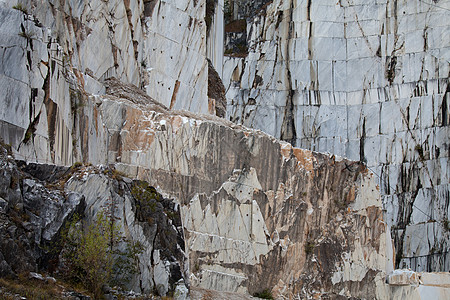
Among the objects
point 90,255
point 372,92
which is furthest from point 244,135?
point 372,92

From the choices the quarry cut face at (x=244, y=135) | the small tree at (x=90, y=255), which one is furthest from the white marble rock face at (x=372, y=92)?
the small tree at (x=90, y=255)

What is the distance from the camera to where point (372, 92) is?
6525 cm

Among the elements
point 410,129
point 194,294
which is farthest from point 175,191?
point 410,129

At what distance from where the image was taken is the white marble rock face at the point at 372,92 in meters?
59.7

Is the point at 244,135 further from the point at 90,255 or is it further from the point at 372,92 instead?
the point at 372,92

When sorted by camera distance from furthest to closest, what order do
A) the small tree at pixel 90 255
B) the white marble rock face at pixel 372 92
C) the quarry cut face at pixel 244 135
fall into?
the white marble rock face at pixel 372 92, the quarry cut face at pixel 244 135, the small tree at pixel 90 255

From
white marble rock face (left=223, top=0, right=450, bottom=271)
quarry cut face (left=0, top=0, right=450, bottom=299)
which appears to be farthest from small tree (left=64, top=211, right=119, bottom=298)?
white marble rock face (left=223, top=0, right=450, bottom=271)

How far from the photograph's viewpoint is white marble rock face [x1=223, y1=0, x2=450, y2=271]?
196 ft

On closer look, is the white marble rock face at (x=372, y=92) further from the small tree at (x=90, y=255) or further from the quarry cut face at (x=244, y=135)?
the small tree at (x=90, y=255)

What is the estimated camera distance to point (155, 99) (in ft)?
152

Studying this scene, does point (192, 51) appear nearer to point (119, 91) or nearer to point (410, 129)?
point (119, 91)

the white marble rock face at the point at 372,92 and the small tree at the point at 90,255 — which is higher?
the white marble rock face at the point at 372,92

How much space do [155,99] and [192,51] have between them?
5.52 m

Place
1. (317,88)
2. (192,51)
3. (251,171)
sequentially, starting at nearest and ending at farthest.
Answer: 1. (251,171)
2. (192,51)
3. (317,88)
